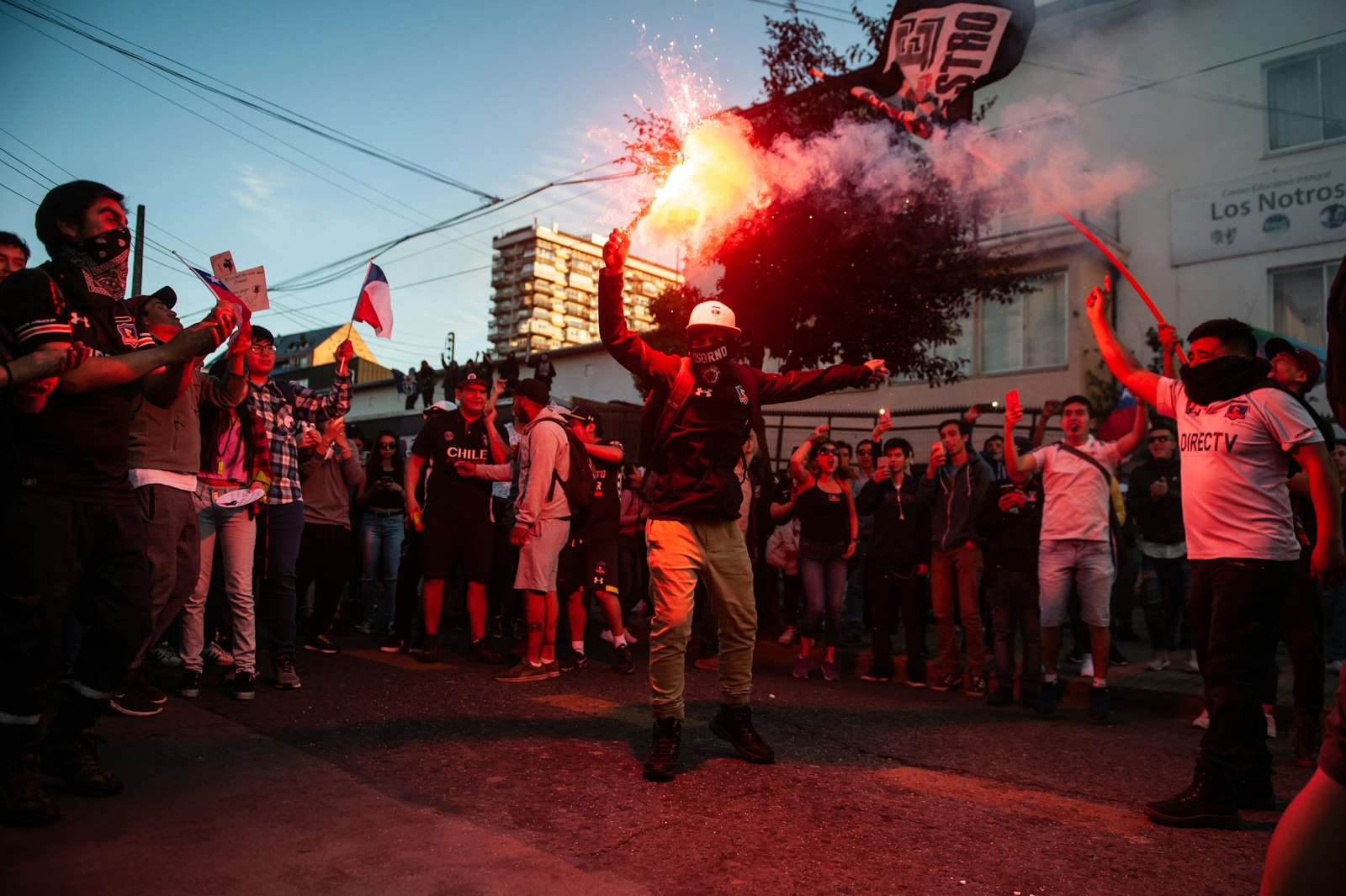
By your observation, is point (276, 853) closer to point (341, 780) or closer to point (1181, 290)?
point (341, 780)

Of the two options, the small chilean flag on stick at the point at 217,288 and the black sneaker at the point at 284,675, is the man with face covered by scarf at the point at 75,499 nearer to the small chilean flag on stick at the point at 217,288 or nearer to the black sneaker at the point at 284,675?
the small chilean flag on stick at the point at 217,288

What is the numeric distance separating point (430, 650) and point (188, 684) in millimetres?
1926

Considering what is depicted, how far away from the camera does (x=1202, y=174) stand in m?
18.1

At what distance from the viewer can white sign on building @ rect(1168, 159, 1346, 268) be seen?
55.2 ft

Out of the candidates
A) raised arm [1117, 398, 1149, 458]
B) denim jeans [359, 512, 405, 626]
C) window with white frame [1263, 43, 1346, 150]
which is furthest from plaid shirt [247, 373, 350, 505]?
window with white frame [1263, 43, 1346, 150]

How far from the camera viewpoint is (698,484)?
458 cm

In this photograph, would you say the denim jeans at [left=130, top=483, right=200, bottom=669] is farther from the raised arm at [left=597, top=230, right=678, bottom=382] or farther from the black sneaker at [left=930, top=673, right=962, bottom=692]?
the black sneaker at [left=930, top=673, right=962, bottom=692]

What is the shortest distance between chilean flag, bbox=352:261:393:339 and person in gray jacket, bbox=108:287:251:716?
296 centimetres

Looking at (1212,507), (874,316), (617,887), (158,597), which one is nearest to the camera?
(617,887)

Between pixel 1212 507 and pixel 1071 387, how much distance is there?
51.7 ft

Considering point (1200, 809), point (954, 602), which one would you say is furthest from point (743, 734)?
point (954, 602)

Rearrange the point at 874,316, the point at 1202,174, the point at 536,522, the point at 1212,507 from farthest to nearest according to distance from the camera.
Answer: the point at 1202,174 < the point at 874,316 < the point at 536,522 < the point at 1212,507

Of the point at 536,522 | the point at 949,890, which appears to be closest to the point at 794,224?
the point at 536,522

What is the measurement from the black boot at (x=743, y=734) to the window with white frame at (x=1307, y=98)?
701 inches
